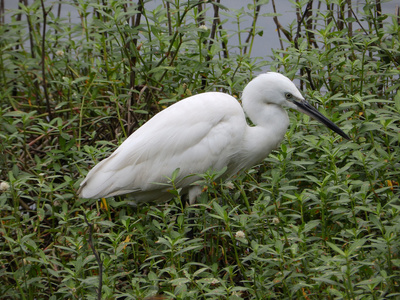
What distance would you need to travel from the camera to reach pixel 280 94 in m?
2.92

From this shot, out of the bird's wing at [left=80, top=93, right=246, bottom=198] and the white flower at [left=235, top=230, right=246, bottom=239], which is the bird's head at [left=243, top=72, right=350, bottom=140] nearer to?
the bird's wing at [left=80, top=93, right=246, bottom=198]

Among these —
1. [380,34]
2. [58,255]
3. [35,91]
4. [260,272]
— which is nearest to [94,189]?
[58,255]

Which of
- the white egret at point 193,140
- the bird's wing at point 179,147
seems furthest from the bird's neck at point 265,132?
the bird's wing at point 179,147

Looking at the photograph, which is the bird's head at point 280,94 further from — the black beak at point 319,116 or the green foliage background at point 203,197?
the green foliage background at point 203,197

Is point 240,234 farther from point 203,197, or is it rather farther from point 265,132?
point 265,132

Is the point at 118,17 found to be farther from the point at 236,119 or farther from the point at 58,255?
the point at 58,255

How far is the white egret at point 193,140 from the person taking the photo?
2.85 m

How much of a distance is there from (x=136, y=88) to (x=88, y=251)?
1342mm

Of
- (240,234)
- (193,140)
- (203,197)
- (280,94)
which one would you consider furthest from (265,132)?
(240,234)

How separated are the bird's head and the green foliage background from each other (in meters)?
0.10

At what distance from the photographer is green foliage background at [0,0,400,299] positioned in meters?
2.13

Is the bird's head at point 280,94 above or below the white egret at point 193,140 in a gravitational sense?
above

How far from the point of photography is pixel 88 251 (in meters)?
2.46

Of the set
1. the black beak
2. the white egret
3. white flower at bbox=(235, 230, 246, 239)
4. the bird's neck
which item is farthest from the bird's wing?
white flower at bbox=(235, 230, 246, 239)
